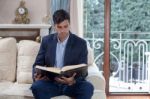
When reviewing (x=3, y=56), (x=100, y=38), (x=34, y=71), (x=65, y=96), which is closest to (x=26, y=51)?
(x=3, y=56)

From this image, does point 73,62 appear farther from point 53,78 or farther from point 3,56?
point 3,56

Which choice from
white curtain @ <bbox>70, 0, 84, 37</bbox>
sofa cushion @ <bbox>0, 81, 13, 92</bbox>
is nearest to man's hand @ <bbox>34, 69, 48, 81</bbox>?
sofa cushion @ <bbox>0, 81, 13, 92</bbox>

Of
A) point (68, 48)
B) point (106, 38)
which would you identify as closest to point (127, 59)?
point (106, 38)

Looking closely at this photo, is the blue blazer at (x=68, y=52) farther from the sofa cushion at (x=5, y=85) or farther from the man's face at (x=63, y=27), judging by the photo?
the sofa cushion at (x=5, y=85)

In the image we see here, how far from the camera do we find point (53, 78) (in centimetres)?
279

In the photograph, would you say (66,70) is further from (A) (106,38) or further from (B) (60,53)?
(A) (106,38)

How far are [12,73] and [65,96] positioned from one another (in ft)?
2.84

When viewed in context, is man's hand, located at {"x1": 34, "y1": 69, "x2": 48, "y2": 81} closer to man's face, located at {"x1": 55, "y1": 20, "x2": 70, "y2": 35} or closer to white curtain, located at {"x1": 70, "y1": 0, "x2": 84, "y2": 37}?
man's face, located at {"x1": 55, "y1": 20, "x2": 70, "y2": 35}

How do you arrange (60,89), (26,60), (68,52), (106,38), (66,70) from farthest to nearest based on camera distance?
1. (106,38)
2. (26,60)
3. (68,52)
4. (60,89)
5. (66,70)

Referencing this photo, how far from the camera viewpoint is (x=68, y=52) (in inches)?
114

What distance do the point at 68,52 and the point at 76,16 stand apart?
1972 mm

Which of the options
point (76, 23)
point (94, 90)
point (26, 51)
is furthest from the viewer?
point (76, 23)

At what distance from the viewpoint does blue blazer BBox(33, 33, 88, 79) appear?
2865mm

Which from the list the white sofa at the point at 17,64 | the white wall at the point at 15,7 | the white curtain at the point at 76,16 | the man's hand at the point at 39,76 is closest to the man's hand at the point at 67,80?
the man's hand at the point at 39,76
